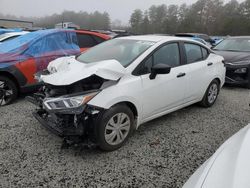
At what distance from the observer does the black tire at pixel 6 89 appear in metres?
4.60

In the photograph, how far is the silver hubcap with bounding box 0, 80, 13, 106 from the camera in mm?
4629

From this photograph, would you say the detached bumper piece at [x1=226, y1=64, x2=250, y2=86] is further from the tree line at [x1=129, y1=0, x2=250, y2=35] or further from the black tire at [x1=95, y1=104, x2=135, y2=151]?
the tree line at [x1=129, y1=0, x2=250, y2=35]

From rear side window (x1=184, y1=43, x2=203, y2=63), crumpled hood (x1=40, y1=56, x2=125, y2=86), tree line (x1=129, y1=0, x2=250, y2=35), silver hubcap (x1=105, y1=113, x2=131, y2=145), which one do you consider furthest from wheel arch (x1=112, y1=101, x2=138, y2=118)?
tree line (x1=129, y1=0, x2=250, y2=35)

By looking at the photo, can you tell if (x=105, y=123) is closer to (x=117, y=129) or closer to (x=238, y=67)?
(x=117, y=129)

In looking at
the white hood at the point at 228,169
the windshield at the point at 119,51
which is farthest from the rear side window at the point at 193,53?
the white hood at the point at 228,169

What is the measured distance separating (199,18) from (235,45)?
148 feet

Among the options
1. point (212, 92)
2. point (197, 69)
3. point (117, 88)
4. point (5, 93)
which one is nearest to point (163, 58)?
point (197, 69)

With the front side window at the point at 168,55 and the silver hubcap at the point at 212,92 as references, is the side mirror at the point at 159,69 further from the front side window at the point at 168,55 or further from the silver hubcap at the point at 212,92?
the silver hubcap at the point at 212,92

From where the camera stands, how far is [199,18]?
160ft

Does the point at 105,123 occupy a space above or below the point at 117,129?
above

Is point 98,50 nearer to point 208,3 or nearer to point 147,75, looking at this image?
point 147,75

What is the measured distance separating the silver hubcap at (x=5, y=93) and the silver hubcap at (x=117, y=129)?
2.72 metres

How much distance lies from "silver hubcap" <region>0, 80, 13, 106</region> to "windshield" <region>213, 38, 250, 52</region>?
6493mm

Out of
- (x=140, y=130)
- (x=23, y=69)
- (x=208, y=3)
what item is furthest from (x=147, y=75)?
(x=208, y=3)
